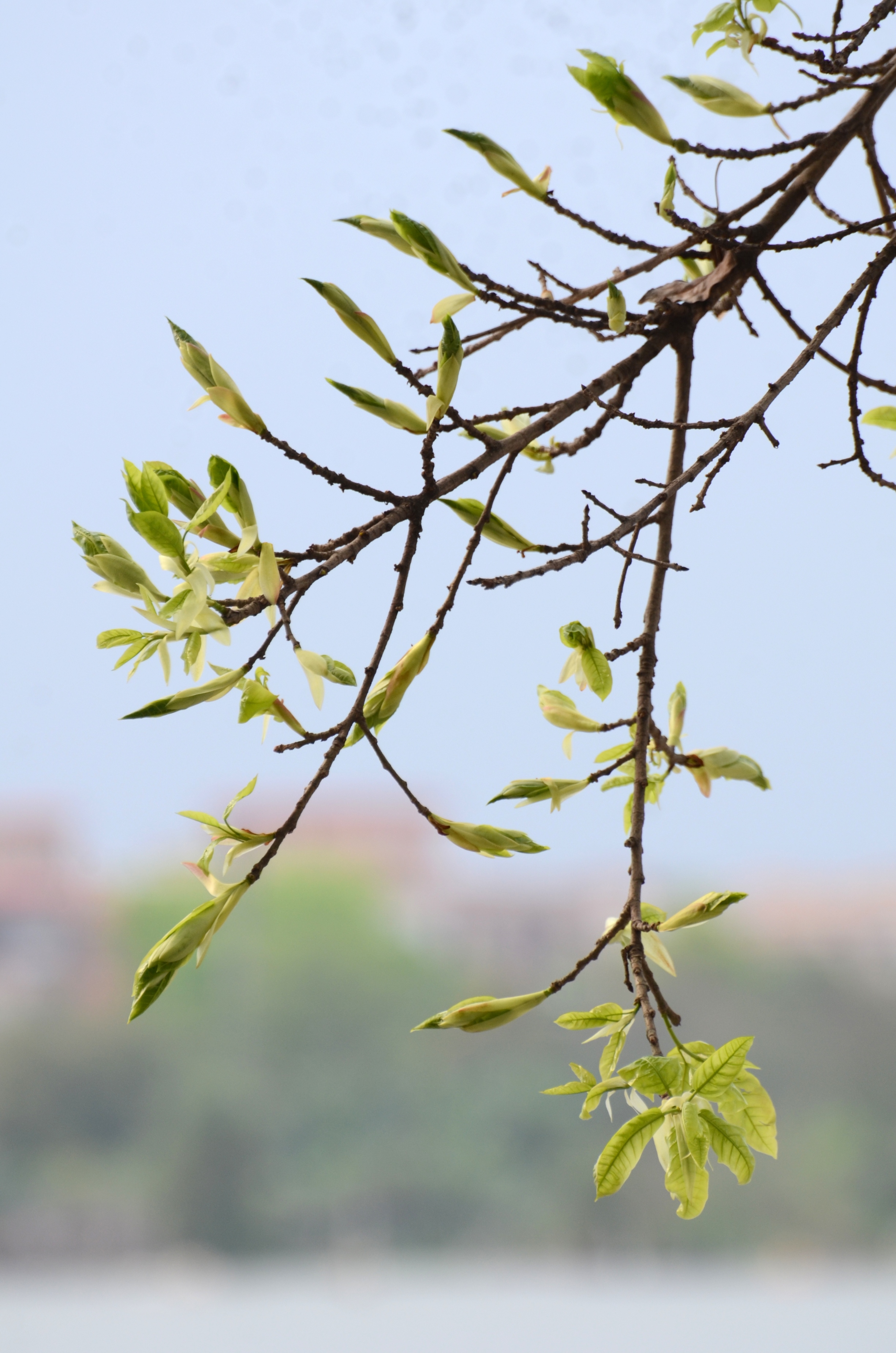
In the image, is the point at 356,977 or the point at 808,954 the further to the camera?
the point at 356,977

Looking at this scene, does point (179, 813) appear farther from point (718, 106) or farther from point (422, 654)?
point (718, 106)

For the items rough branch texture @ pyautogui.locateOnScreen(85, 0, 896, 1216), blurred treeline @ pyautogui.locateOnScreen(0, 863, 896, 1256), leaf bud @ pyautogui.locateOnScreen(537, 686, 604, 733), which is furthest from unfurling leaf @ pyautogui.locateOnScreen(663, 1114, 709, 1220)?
blurred treeline @ pyautogui.locateOnScreen(0, 863, 896, 1256)

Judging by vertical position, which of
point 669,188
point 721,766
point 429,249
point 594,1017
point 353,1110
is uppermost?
point 669,188

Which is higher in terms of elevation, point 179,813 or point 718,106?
point 718,106

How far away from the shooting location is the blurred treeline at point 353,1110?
98.1 inches

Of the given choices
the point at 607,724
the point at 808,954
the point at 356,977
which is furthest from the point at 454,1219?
the point at 607,724

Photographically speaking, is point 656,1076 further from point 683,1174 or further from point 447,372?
point 447,372

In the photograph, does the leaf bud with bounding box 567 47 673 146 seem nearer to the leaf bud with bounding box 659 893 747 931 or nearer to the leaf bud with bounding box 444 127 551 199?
the leaf bud with bounding box 444 127 551 199

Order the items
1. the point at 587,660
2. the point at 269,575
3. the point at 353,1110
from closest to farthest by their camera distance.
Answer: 1. the point at 269,575
2. the point at 587,660
3. the point at 353,1110

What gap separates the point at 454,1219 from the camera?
2707 millimetres

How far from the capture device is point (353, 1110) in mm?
2738

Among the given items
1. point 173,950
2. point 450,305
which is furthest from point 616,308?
point 173,950

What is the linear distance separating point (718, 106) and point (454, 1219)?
2.72 metres

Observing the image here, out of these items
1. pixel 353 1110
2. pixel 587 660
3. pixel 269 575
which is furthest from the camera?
→ pixel 353 1110
